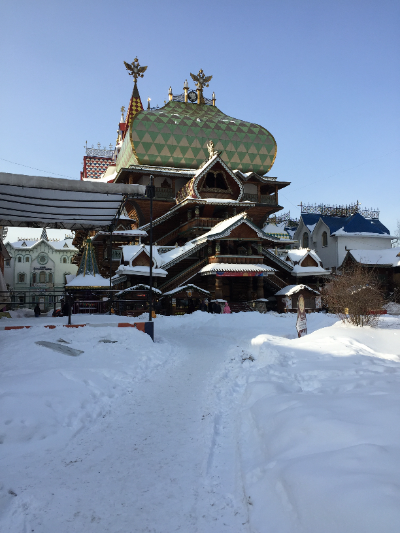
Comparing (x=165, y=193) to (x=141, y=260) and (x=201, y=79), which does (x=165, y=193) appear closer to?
(x=141, y=260)

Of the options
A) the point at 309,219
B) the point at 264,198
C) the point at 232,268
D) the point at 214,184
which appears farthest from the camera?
the point at 309,219

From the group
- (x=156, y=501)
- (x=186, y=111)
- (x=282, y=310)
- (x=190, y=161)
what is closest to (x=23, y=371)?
(x=156, y=501)

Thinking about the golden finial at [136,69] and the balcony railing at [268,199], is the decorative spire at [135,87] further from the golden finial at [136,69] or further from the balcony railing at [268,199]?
the balcony railing at [268,199]

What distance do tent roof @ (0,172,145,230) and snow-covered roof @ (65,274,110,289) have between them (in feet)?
8.78

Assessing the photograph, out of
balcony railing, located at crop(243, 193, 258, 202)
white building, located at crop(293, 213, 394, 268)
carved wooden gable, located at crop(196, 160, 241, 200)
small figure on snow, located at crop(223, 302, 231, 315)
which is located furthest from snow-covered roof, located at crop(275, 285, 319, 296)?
white building, located at crop(293, 213, 394, 268)

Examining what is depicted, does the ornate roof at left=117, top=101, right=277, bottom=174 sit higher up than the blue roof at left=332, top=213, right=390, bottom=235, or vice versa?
the ornate roof at left=117, top=101, right=277, bottom=174

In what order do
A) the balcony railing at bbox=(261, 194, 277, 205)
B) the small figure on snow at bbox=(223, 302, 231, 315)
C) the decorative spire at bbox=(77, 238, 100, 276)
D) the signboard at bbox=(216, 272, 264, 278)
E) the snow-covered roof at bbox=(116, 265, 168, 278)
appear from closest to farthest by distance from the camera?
the decorative spire at bbox=(77, 238, 100, 276)
the small figure on snow at bbox=(223, 302, 231, 315)
the snow-covered roof at bbox=(116, 265, 168, 278)
the signboard at bbox=(216, 272, 264, 278)
the balcony railing at bbox=(261, 194, 277, 205)

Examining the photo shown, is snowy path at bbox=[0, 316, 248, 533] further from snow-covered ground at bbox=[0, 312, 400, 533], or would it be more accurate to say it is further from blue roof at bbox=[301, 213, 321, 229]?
blue roof at bbox=[301, 213, 321, 229]

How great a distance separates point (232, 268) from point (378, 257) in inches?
765

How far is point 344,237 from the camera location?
136 feet

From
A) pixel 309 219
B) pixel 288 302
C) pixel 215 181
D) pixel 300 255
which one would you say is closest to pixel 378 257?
pixel 309 219

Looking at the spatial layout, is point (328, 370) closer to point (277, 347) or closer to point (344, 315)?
point (277, 347)

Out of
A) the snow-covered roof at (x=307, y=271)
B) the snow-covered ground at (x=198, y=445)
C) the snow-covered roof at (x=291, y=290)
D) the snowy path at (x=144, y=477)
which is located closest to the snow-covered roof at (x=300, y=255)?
the snow-covered roof at (x=307, y=271)

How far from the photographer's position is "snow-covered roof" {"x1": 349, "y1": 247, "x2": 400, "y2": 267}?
36.5 metres
